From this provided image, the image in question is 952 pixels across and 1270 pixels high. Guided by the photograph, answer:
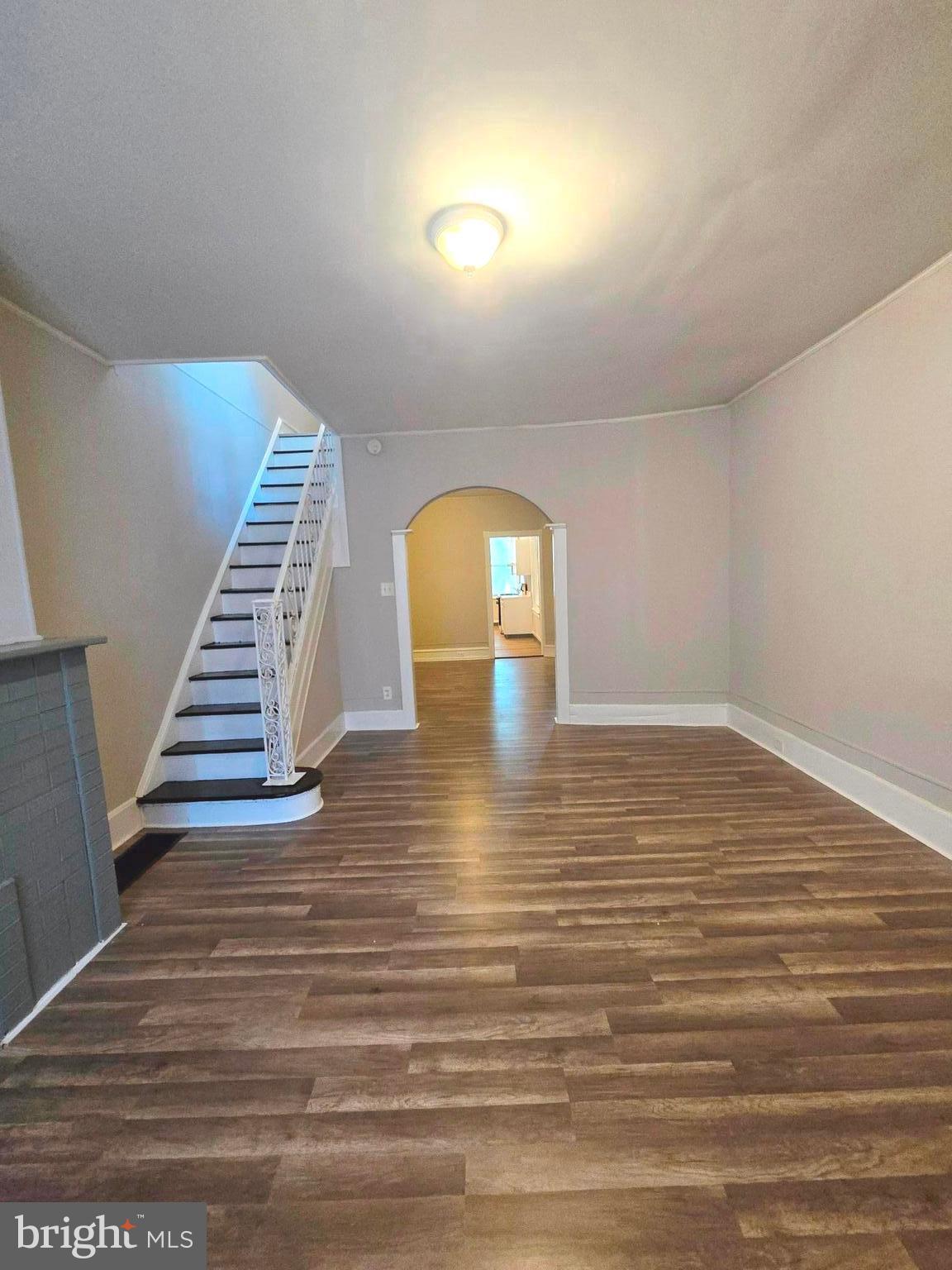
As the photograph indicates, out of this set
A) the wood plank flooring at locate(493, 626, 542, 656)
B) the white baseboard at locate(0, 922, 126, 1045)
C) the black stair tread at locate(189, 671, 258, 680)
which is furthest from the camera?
the wood plank flooring at locate(493, 626, 542, 656)

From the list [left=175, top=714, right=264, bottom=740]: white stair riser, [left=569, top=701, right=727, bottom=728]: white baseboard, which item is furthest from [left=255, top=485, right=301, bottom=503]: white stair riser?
[left=569, top=701, right=727, bottom=728]: white baseboard

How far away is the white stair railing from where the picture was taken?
3.16 metres

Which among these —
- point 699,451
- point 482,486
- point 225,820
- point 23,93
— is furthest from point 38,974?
point 699,451

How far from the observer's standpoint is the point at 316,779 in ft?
10.9

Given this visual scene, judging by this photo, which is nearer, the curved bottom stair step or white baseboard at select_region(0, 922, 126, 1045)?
white baseboard at select_region(0, 922, 126, 1045)

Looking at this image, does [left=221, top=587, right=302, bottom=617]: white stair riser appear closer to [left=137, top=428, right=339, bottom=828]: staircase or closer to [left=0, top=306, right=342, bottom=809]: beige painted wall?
[left=137, top=428, right=339, bottom=828]: staircase

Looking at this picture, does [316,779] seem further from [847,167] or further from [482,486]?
[847,167]

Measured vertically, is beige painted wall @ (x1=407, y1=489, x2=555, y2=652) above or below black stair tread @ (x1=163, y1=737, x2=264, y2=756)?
above

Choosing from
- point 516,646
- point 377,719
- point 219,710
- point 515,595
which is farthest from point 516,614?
point 219,710

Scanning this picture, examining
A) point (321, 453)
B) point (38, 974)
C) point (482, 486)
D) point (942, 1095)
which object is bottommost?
point (942, 1095)

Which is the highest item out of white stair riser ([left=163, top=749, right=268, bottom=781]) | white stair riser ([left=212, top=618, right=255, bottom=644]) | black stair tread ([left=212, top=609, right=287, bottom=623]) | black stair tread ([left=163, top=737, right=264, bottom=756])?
black stair tread ([left=212, top=609, right=287, bottom=623])

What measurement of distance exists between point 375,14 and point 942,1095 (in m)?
3.04

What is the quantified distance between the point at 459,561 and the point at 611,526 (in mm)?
4135

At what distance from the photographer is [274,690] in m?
3.19
